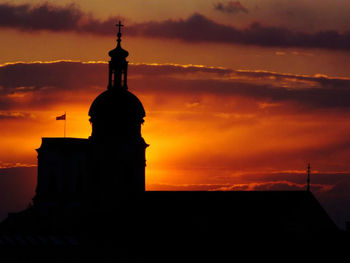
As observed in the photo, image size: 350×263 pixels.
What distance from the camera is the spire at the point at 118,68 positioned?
145875 mm

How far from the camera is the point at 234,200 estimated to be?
148375 mm

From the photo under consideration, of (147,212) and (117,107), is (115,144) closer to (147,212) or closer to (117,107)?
(117,107)

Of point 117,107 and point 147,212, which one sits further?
point 147,212

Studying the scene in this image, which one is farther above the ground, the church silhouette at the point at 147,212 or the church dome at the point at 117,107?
the church dome at the point at 117,107

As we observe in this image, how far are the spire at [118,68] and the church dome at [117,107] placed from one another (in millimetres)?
625

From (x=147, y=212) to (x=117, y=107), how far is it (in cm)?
982

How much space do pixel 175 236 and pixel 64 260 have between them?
1035cm

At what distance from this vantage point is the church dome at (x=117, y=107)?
14525 centimetres

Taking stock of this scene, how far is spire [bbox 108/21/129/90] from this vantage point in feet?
479

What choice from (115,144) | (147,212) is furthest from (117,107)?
(147,212)

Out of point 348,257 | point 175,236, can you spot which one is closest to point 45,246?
point 175,236

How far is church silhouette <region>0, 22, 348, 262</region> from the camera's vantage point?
14562 centimetres

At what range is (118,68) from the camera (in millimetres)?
146750

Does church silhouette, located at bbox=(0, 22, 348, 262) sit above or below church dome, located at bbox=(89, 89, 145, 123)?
below
